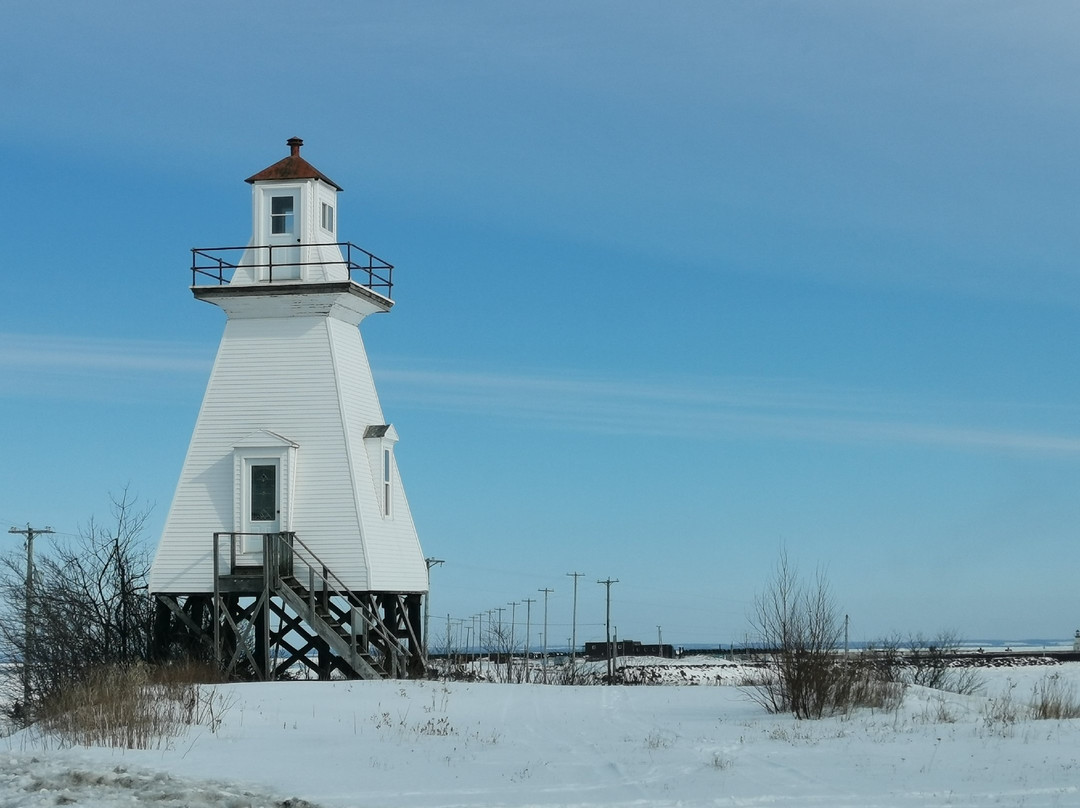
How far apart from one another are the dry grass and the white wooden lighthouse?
887cm

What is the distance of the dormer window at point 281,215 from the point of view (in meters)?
33.7

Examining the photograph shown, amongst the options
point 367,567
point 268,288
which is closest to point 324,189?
point 268,288

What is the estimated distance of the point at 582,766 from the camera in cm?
1552

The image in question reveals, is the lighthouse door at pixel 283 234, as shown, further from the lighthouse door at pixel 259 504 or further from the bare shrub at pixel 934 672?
the bare shrub at pixel 934 672

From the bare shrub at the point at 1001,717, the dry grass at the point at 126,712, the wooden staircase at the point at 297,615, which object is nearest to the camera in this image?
the dry grass at the point at 126,712

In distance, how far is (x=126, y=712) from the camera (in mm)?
17766

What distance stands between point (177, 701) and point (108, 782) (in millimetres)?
6453

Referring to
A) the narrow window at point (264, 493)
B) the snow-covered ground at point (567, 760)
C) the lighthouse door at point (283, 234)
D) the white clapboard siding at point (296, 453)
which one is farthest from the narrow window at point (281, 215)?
the snow-covered ground at point (567, 760)

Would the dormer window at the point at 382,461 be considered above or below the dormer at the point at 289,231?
below

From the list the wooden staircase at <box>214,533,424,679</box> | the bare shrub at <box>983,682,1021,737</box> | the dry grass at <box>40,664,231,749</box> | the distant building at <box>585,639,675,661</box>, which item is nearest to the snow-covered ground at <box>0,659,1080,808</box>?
the bare shrub at <box>983,682,1021,737</box>

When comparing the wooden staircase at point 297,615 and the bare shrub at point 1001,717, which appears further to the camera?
the wooden staircase at point 297,615

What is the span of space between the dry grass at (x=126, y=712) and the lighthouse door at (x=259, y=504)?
9124 millimetres

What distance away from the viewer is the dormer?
109 ft

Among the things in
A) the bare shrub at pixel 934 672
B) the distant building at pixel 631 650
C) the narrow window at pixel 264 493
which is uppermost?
the narrow window at pixel 264 493
